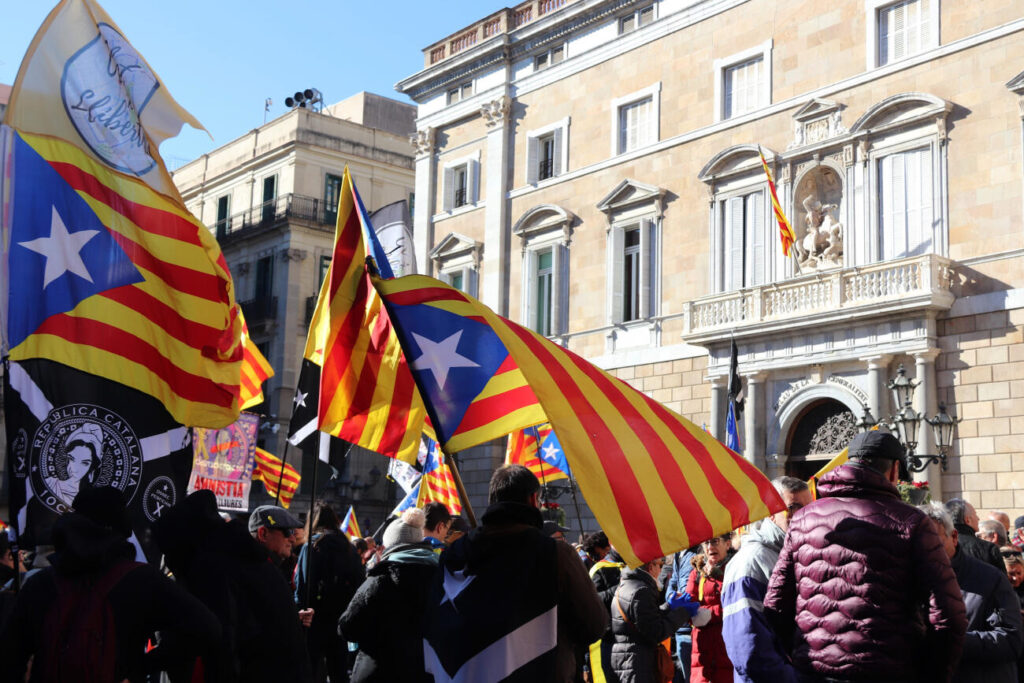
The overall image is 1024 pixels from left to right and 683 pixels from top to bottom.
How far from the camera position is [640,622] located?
23.3ft

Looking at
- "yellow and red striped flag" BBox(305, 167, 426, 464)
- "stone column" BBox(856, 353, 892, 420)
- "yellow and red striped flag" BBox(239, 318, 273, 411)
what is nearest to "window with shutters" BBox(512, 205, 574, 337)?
"stone column" BBox(856, 353, 892, 420)

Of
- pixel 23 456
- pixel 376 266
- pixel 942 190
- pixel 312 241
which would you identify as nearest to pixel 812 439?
pixel 942 190

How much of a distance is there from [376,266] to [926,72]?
1546cm

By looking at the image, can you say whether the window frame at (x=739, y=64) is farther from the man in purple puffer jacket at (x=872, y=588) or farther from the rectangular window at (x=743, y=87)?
the man in purple puffer jacket at (x=872, y=588)

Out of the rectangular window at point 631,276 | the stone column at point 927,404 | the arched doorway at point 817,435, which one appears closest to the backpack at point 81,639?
the stone column at point 927,404

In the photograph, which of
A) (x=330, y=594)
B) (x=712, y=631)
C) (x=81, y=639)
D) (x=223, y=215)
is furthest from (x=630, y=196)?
(x=223, y=215)

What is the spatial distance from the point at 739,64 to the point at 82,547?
66.3ft

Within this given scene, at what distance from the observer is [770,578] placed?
16.8 ft

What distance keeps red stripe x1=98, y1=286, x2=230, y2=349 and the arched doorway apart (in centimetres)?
1482

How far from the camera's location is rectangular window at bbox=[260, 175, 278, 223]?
41.7 metres

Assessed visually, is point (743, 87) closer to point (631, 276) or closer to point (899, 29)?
point (899, 29)

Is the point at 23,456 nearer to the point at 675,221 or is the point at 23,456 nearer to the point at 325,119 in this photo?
the point at 675,221

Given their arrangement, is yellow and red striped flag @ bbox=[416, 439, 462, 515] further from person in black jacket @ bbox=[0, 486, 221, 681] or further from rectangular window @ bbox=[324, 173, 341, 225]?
rectangular window @ bbox=[324, 173, 341, 225]

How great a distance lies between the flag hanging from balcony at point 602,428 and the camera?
16.3 feet
